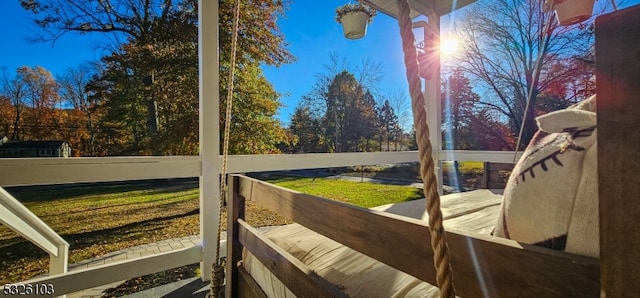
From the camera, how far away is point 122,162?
1.64 m

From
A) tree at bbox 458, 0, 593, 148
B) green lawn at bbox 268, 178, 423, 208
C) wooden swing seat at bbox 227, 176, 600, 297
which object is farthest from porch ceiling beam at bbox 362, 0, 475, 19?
wooden swing seat at bbox 227, 176, 600, 297

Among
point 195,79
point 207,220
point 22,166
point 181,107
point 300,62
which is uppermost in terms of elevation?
point 300,62

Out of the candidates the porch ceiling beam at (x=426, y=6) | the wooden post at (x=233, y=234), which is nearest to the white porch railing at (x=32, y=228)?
the wooden post at (x=233, y=234)

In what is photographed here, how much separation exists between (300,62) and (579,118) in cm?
290

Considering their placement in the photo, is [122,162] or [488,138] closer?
[122,162]

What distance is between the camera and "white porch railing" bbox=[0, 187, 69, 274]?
1451mm

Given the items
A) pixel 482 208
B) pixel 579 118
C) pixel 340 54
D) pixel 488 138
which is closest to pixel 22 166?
pixel 579 118

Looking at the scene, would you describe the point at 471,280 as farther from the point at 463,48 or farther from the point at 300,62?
the point at 463,48

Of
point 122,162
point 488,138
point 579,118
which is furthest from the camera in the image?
point 488,138

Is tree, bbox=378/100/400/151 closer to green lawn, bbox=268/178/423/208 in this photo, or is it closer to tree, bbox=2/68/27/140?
green lawn, bbox=268/178/423/208

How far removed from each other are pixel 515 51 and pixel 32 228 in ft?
13.3

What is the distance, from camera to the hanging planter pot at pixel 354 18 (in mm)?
2332

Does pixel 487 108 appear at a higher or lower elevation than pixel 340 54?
lower

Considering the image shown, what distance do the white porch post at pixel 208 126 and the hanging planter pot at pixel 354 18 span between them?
103 centimetres
